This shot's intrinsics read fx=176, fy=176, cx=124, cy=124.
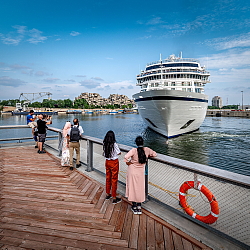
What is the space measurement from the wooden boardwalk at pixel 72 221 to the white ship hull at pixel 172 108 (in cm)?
1780

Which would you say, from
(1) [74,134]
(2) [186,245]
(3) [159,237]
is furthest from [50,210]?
(1) [74,134]

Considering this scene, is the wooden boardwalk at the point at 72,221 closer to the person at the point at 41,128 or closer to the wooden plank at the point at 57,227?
the wooden plank at the point at 57,227

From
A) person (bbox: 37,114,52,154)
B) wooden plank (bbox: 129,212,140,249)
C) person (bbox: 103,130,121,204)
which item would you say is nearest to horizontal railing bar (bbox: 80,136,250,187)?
person (bbox: 103,130,121,204)

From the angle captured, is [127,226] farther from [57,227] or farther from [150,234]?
[57,227]

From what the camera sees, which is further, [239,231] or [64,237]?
[239,231]

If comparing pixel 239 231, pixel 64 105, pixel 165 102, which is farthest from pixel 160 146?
pixel 64 105

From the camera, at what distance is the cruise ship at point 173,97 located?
21438mm

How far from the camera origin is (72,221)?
3270 mm

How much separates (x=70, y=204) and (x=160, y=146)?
1744cm

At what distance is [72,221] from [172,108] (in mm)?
19624

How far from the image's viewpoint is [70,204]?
3.87 m

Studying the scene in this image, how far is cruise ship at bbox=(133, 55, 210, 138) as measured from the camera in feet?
70.3

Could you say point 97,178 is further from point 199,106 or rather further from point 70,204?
point 199,106

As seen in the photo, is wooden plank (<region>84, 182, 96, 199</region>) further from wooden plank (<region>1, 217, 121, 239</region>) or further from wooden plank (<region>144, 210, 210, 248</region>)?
wooden plank (<region>144, 210, 210, 248</region>)
